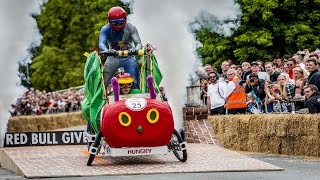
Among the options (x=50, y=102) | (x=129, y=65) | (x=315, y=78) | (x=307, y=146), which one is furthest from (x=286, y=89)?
(x=50, y=102)

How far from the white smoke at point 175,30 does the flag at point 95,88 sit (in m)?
3.41

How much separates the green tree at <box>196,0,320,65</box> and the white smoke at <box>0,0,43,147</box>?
9.28 meters

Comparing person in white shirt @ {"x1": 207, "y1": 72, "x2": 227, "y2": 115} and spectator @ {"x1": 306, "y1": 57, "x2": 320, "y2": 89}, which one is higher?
spectator @ {"x1": 306, "y1": 57, "x2": 320, "y2": 89}

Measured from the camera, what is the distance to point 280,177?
1375cm

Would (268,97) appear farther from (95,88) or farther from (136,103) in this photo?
(136,103)

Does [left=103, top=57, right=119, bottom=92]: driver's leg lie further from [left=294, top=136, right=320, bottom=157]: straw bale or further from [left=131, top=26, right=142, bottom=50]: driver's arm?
[left=294, top=136, right=320, bottom=157]: straw bale

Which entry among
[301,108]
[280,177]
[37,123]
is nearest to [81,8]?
[37,123]

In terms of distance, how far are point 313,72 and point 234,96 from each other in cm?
271

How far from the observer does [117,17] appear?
17062 mm

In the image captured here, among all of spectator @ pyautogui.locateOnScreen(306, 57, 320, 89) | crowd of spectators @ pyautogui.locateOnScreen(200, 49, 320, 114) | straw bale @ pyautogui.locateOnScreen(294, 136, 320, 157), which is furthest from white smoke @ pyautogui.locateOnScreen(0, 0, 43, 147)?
straw bale @ pyautogui.locateOnScreen(294, 136, 320, 157)

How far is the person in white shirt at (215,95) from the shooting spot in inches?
839

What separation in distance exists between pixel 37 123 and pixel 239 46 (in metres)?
8.92

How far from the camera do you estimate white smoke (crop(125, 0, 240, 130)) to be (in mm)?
20984

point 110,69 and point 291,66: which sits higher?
point 291,66
